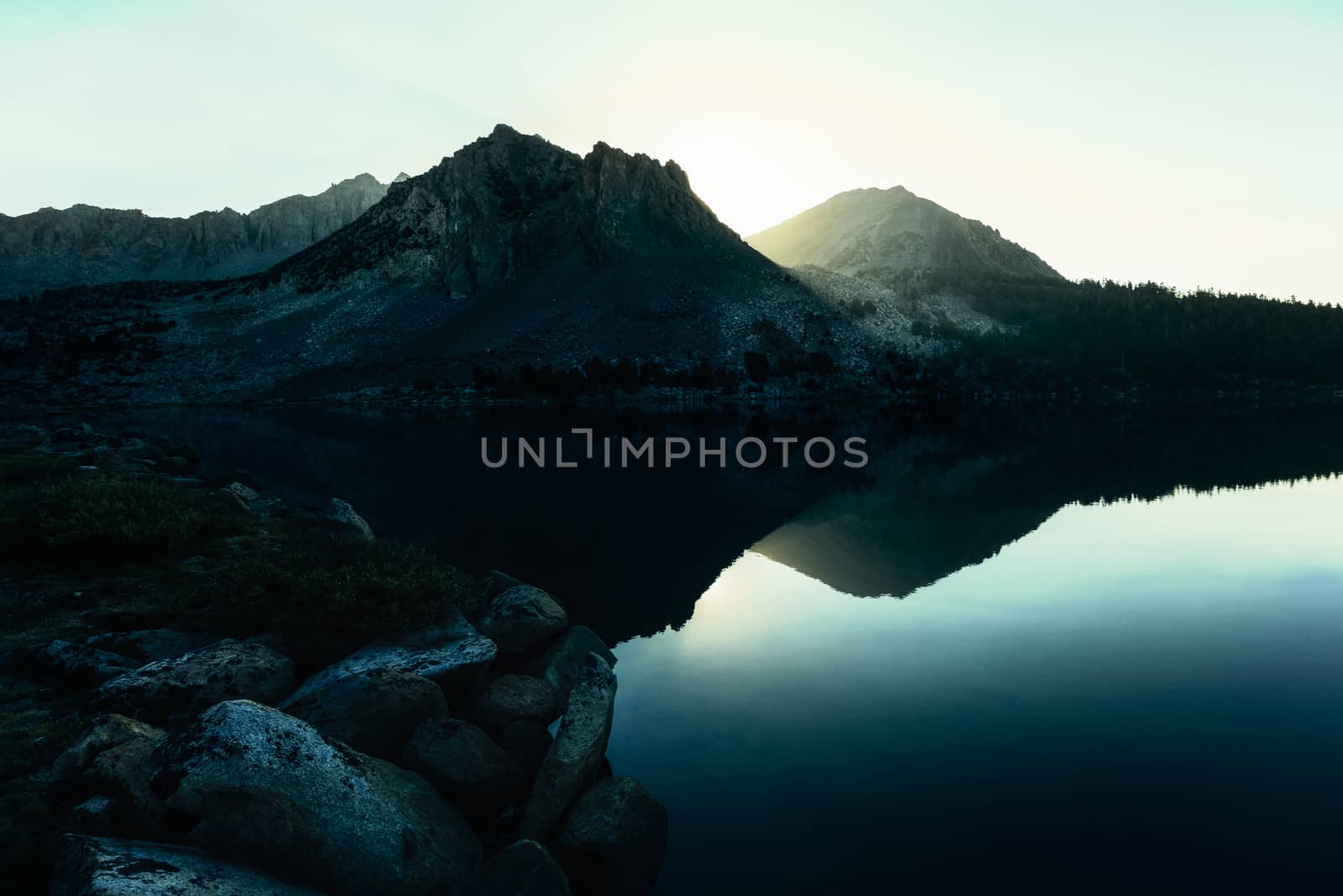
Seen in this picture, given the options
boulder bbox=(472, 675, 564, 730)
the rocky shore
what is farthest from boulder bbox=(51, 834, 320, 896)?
boulder bbox=(472, 675, 564, 730)

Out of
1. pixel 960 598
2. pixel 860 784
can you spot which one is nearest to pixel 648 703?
pixel 860 784

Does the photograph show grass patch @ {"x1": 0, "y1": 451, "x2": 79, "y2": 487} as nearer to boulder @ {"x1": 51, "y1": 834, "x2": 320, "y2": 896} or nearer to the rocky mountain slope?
boulder @ {"x1": 51, "y1": 834, "x2": 320, "y2": 896}

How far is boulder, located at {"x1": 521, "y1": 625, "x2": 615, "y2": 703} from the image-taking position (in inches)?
558

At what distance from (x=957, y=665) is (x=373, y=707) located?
12.9 metres

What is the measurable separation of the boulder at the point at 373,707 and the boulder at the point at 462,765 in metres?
0.50

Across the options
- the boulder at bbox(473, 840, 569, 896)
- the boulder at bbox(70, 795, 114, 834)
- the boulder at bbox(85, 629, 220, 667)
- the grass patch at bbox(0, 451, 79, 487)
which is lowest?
the boulder at bbox(473, 840, 569, 896)

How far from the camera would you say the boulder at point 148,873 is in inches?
265

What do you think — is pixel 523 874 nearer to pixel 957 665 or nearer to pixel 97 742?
pixel 97 742

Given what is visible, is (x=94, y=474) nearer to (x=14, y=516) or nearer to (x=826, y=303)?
(x=14, y=516)

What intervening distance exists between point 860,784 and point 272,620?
38.4 feet

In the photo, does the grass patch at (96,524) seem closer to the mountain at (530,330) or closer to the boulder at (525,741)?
the boulder at (525,741)

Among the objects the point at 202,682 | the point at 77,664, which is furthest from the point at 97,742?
→ the point at 77,664

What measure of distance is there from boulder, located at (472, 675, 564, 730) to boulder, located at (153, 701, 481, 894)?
330 cm

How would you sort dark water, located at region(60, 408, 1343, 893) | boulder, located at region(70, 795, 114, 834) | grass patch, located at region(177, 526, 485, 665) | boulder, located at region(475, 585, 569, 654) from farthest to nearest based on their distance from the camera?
1. boulder, located at region(475, 585, 569, 654)
2. grass patch, located at region(177, 526, 485, 665)
3. dark water, located at region(60, 408, 1343, 893)
4. boulder, located at region(70, 795, 114, 834)
